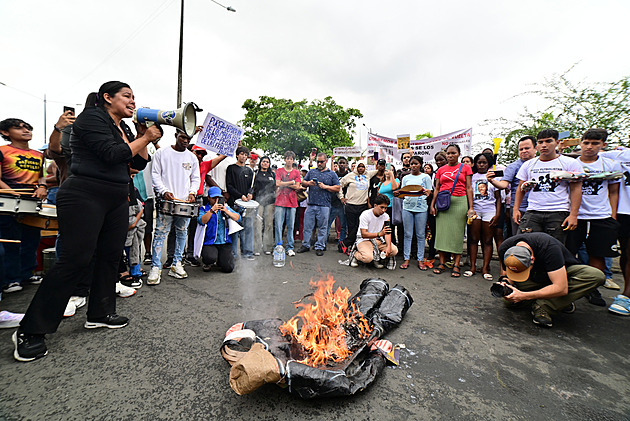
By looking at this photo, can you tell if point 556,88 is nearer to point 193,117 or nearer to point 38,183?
point 193,117

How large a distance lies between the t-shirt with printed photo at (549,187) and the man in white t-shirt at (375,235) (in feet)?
7.50

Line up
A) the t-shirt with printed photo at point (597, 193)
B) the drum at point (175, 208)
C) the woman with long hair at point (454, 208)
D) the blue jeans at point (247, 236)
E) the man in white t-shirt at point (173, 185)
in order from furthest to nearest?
the blue jeans at point (247, 236)
the woman with long hair at point (454, 208)
the man in white t-shirt at point (173, 185)
the drum at point (175, 208)
the t-shirt with printed photo at point (597, 193)

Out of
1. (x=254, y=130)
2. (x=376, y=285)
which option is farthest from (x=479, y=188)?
(x=254, y=130)

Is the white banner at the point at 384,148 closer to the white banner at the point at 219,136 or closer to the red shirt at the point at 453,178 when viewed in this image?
the red shirt at the point at 453,178

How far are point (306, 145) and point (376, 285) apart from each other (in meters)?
20.0

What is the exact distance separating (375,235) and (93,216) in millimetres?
4409

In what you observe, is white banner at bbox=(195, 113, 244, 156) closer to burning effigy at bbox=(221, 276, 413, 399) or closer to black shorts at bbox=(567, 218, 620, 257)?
burning effigy at bbox=(221, 276, 413, 399)

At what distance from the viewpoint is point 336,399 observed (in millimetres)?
1875

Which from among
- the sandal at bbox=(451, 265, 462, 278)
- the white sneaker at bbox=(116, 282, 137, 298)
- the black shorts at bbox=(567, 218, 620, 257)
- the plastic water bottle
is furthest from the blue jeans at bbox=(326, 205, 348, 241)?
the white sneaker at bbox=(116, 282, 137, 298)

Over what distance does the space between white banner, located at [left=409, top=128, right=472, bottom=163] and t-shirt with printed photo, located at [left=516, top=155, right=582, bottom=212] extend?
184 inches

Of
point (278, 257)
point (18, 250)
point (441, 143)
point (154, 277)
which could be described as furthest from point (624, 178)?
point (18, 250)

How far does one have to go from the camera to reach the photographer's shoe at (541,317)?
3107mm

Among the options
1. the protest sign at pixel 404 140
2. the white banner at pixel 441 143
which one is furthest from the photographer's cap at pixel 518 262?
the protest sign at pixel 404 140

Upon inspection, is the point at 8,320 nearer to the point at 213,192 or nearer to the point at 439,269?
the point at 213,192
